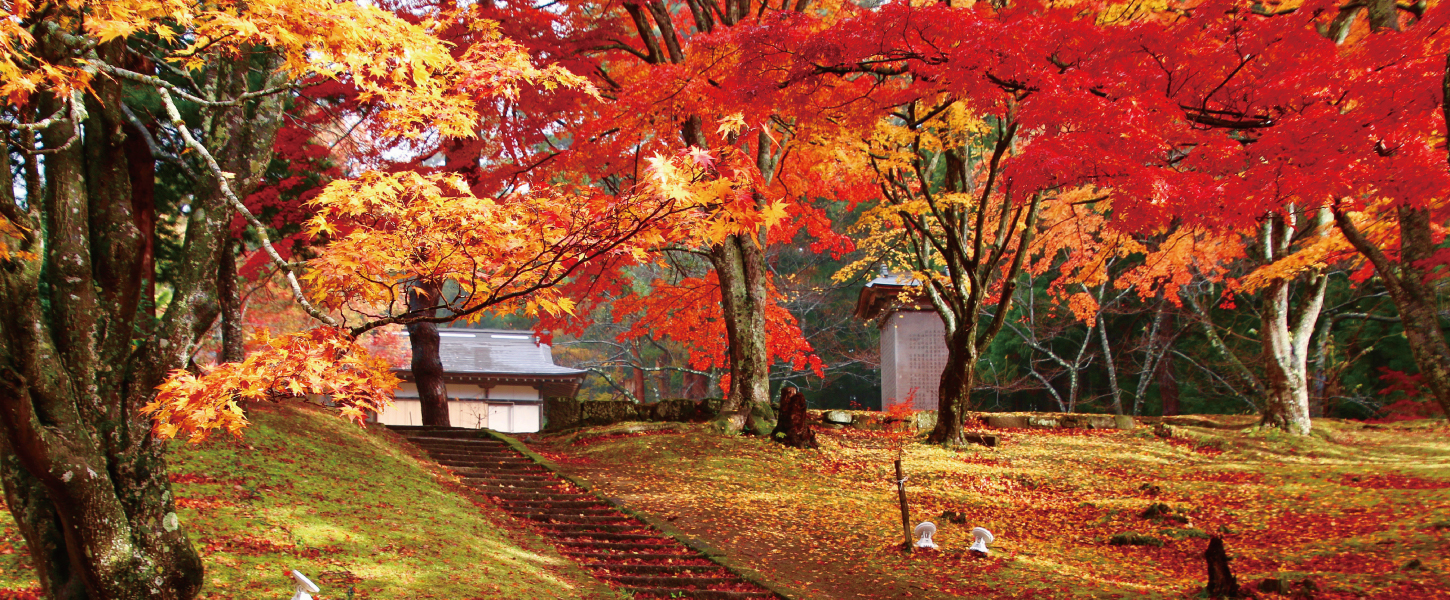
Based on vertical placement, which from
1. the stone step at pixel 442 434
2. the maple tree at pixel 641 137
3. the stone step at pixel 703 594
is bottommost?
the stone step at pixel 703 594

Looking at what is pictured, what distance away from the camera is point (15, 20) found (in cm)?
383

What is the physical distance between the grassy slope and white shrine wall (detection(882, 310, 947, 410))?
10.8 metres

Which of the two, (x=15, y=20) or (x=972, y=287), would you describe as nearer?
(x=15, y=20)

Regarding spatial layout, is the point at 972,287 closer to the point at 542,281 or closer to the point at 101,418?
the point at 542,281

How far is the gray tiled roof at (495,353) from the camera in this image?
24038 mm

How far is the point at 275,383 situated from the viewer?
3.83 m

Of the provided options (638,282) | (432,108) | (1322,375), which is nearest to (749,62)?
(432,108)

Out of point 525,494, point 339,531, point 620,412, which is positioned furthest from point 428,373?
point 339,531

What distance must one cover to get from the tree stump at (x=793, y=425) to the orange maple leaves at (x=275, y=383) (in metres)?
9.31

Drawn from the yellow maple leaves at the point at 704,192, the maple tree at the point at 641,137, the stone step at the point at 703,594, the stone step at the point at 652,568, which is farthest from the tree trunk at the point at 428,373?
the yellow maple leaves at the point at 704,192

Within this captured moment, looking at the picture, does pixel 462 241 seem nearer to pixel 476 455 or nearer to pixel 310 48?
pixel 310 48

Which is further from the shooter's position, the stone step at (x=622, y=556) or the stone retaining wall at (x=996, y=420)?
the stone retaining wall at (x=996, y=420)

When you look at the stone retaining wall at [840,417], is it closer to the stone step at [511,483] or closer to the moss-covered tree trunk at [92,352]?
the stone step at [511,483]

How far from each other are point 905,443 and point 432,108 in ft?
35.2
